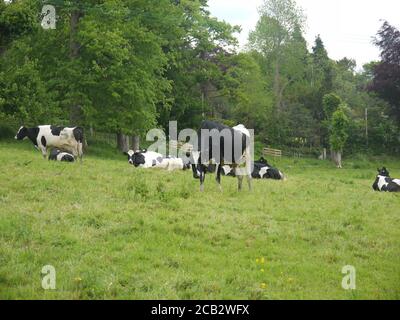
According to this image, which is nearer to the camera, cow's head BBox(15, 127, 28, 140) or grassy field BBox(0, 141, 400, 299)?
grassy field BBox(0, 141, 400, 299)

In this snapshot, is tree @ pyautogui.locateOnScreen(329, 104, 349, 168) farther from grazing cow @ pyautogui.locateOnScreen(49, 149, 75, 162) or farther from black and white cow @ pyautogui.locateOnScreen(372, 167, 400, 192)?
grazing cow @ pyautogui.locateOnScreen(49, 149, 75, 162)

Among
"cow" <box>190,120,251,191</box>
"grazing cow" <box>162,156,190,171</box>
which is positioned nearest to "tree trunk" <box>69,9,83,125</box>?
"grazing cow" <box>162,156,190,171</box>

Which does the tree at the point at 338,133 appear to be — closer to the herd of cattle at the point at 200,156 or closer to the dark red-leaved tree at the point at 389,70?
the dark red-leaved tree at the point at 389,70

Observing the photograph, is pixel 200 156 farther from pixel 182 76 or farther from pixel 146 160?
pixel 182 76

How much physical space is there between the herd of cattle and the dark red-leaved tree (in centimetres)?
2610

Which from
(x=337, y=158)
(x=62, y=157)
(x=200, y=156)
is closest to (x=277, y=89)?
(x=337, y=158)

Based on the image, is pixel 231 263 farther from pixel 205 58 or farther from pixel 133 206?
pixel 205 58

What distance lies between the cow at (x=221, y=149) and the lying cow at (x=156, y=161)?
7672mm

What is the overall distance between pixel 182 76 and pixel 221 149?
1251 inches

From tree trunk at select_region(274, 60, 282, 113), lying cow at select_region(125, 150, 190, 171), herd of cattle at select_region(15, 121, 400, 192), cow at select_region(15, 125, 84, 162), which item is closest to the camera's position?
herd of cattle at select_region(15, 121, 400, 192)

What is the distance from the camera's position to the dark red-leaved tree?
48750 millimetres

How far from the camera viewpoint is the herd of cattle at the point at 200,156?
611 inches

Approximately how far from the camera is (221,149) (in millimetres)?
15375
